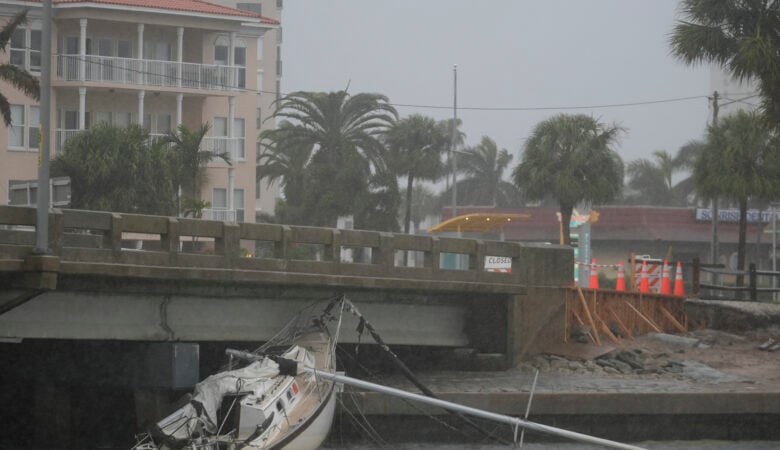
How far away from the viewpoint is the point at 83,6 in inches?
1913

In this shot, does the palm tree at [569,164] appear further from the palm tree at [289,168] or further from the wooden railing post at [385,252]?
the wooden railing post at [385,252]

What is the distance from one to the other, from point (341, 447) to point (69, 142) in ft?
90.6

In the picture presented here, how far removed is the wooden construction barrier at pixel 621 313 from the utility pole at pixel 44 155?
42.3 feet

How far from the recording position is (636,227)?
246 feet

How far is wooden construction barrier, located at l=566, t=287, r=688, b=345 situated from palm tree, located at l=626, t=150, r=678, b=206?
76335 mm

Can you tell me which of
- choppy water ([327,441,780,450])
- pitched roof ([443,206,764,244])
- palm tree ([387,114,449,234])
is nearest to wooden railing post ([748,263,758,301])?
choppy water ([327,441,780,450])

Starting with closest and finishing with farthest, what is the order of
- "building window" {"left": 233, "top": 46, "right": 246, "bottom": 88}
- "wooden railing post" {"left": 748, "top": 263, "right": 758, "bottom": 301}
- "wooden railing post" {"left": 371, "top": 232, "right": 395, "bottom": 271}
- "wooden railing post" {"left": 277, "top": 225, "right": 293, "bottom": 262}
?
1. "wooden railing post" {"left": 277, "top": 225, "right": 293, "bottom": 262}
2. "wooden railing post" {"left": 371, "top": 232, "right": 395, "bottom": 271}
3. "wooden railing post" {"left": 748, "top": 263, "right": 758, "bottom": 301}
4. "building window" {"left": 233, "top": 46, "right": 246, "bottom": 88}

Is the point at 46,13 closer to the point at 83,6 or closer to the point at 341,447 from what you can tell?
the point at 341,447

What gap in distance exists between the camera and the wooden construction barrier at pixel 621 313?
92.0 feet

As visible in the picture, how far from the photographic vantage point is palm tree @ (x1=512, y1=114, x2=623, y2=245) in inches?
1827

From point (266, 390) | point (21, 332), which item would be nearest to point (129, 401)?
point (21, 332)

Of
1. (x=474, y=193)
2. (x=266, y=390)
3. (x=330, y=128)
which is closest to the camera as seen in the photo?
(x=266, y=390)

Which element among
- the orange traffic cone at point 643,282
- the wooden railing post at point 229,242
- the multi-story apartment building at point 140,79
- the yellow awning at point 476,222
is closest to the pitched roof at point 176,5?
the multi-story apartment building at point 140,79

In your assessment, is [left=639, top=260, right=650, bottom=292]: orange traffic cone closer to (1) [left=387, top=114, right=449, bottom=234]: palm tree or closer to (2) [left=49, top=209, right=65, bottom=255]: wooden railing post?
(2) [left=49, top=209, right=65, bottom=255]: wooden railing post
